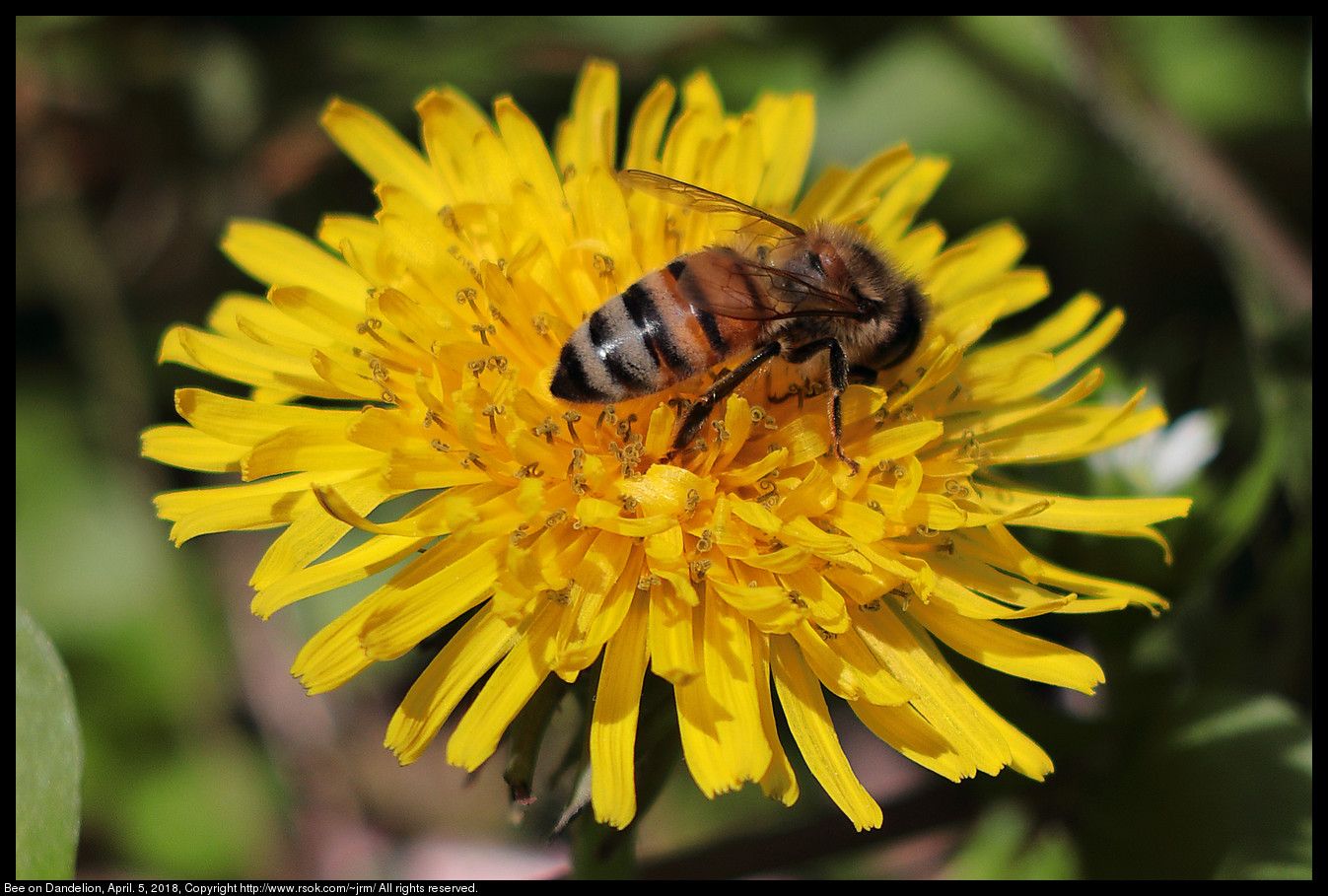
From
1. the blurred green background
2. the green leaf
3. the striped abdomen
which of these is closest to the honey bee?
the striped abdomen

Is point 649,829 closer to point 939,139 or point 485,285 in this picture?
point 485,285

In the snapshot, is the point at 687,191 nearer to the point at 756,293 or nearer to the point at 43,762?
the point at 756,293

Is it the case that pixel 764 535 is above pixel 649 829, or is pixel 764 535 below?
above

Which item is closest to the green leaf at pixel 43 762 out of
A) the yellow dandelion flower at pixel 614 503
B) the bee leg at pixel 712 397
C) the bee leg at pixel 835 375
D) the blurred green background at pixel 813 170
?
the yellow dandelion flower at pixel 614 503

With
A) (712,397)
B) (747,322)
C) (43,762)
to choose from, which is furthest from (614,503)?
(43,762)

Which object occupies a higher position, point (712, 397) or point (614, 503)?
point (712, 397)
